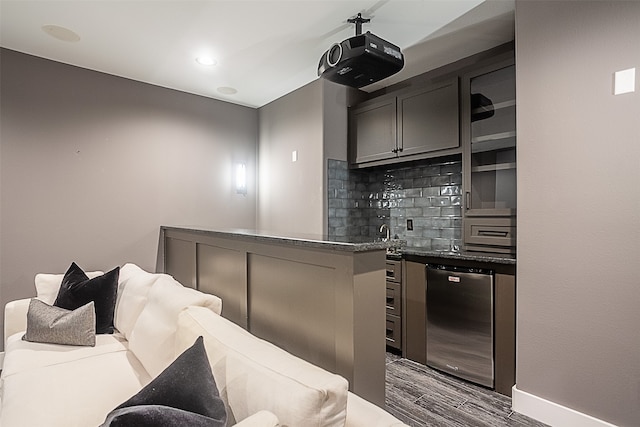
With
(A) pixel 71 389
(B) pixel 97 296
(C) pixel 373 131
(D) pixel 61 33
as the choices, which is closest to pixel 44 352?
(B) pixel 97 296

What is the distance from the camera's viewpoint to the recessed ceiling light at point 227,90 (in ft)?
12.9

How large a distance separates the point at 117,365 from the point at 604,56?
126 inches

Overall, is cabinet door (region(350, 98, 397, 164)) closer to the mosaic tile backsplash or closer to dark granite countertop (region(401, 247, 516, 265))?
the mosaic tile backsplash

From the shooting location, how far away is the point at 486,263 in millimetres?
2574

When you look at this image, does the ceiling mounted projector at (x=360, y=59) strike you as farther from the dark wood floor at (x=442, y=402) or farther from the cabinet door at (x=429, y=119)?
the dark wood floor at (x=442, y=402)

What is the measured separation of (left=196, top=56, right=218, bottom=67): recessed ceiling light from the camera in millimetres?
3170

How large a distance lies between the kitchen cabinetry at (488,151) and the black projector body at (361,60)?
903 millimetres

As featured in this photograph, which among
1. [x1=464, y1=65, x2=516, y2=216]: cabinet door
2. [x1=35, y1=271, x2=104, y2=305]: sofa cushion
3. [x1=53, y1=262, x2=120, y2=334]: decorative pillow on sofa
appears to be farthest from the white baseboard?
[x1=35, y1=271, x2=104, y2=305]: sofa cushion

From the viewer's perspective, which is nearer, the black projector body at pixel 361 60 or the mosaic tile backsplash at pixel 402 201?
the black projector body at pixel 361 60

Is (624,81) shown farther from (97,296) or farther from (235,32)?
(97,296)

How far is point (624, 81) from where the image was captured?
187cm

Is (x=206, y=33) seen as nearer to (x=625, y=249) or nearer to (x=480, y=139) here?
(x=480, y=139)

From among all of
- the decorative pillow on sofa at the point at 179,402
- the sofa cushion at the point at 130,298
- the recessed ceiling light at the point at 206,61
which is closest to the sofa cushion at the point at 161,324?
the sofa cushion at the point at 130,298

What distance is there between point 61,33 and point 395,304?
3.65 meters
